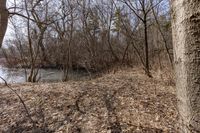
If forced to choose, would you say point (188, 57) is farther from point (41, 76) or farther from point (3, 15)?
point (41, 76)

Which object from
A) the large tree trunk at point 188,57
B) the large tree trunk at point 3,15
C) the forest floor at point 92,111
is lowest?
the forest floor at point 92,111

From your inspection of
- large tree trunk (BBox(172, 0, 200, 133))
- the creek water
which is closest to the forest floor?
large tree trunk (BBox(172, 0, 200, 133))

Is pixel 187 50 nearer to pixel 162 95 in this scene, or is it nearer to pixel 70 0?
pixel 162 95

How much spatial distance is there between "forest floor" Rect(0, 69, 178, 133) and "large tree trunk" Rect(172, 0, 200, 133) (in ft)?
8.79

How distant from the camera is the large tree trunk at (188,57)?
2.04 feet

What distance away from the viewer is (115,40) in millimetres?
17656

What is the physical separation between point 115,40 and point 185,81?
17.1 metres

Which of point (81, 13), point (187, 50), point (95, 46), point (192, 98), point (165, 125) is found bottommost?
point (165, 125)

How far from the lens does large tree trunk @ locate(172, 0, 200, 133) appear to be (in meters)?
0.62

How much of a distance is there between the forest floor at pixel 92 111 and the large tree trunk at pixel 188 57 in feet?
8.79

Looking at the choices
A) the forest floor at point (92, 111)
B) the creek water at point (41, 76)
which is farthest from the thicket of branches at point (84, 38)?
the forest floor at point (92, 111)

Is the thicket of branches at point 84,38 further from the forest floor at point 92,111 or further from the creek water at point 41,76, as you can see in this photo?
the forest floor at point 92,111

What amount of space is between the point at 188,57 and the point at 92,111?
357cm

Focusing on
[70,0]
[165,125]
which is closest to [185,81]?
[165,125]
